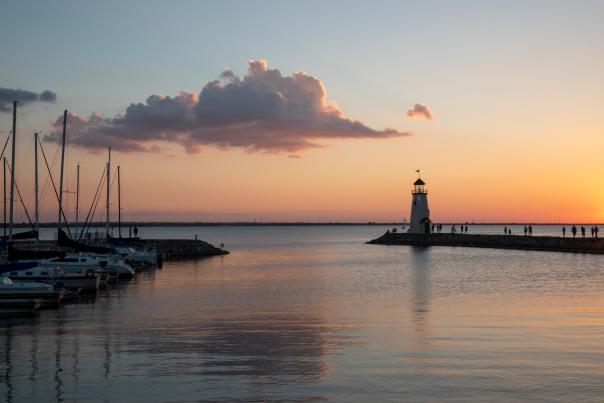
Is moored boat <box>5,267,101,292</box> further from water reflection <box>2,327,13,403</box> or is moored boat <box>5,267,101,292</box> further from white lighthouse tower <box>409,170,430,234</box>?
white lighthouse tower <box>409,170,430,234</box>

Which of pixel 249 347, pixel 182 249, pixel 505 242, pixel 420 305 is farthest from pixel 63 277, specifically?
pixel 505 242

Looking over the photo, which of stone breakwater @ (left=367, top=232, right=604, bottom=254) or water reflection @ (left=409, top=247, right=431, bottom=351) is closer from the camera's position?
water reflection @ (left=409, top=247, right=431, bottom=351)

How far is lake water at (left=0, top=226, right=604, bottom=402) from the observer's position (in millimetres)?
17250

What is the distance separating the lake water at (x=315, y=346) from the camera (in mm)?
17250

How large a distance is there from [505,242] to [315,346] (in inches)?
3427

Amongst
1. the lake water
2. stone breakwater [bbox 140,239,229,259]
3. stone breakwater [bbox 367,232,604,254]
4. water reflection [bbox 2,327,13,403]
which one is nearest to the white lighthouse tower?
stone breakwater [bbox 367,232,604,254]

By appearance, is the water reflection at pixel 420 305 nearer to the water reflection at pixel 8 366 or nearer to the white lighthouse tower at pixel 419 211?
the water reflection at pixel 8 366

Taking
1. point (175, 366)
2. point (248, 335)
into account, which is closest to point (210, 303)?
point (248, 335)

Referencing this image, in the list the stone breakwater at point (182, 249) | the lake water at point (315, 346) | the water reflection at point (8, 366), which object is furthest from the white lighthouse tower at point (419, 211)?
the water reflection at point (8, 366)

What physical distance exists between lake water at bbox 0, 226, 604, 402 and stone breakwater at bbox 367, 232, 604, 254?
46.1m

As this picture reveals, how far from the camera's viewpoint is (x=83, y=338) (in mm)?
25453

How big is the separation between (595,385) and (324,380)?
270 inches

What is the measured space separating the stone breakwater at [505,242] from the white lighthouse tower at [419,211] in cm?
135

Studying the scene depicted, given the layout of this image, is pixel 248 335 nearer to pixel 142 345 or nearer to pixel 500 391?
pixel 142 345
